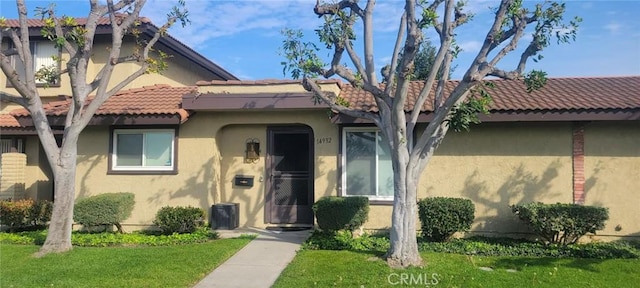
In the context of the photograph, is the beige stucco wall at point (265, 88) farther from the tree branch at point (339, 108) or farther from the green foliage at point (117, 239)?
the green foliage at point (117, 239)

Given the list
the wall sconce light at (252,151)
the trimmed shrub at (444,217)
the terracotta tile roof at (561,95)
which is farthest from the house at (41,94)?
the trimmed shrub at (444,217)

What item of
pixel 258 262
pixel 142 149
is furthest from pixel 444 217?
pixel 142 149

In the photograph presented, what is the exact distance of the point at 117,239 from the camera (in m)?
9.86

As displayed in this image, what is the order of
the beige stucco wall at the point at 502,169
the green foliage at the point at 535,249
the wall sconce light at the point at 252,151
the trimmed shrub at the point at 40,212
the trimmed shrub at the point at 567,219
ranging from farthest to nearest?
the wall sconce light at the point at 252,151
the trimmed shrub at the point at 40,212
the beige stucco wall at the point at 502,169
the trimmed shrub at the point at 567,219
the green foliage at the point at 535,249

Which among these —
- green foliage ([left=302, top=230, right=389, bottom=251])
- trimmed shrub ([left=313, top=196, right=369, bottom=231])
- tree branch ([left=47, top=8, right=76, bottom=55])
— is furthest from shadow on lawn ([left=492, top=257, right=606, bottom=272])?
tree branch ([left=47, top=8, right=76, bottom=55])

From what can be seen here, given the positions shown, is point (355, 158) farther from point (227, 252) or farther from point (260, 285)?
point (260, 285)

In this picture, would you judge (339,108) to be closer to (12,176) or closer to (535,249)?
(535,249)

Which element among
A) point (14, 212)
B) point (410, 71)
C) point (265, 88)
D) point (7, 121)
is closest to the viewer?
point (410, 71)

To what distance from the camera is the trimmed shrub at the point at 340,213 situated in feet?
30.8

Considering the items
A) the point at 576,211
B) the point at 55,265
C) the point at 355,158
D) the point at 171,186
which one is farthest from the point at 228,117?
the point at 576,211

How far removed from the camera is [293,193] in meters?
11.5

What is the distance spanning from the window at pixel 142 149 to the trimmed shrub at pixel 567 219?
7.91 metres

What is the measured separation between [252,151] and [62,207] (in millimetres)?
4297

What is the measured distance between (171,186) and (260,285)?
521cm
